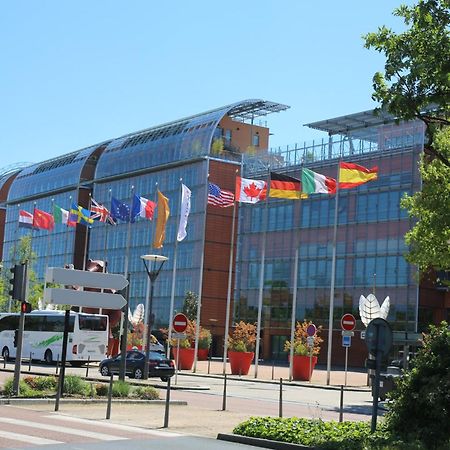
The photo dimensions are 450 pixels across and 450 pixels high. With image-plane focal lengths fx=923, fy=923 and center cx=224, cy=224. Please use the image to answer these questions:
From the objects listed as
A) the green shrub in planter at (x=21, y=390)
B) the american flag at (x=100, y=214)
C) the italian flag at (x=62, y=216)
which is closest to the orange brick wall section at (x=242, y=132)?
the italian flag at (x=62, y=216)

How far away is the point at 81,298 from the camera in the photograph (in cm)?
2131

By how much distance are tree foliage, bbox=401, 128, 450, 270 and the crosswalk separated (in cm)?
1384

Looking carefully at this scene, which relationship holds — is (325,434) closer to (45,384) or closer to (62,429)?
(62,429)

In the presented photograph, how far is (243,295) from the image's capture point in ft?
277

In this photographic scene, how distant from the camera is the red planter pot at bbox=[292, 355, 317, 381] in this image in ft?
157

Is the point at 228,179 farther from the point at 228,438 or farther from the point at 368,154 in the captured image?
the point at 228,438

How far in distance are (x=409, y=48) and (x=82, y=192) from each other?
92022 mm

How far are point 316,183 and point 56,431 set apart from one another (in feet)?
93.5

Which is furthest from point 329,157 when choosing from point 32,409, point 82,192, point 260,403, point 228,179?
point 32,409

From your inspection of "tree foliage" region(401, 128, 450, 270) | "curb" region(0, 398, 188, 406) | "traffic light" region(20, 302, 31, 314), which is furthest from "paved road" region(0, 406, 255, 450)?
"tree foliage" region(401, 128, 450, 270)

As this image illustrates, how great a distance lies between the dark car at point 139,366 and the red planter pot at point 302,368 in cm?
888

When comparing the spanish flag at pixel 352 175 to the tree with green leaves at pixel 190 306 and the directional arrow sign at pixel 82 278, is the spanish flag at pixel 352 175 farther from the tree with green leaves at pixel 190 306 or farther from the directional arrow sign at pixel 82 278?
the tree with green leaves at pixel 190 306

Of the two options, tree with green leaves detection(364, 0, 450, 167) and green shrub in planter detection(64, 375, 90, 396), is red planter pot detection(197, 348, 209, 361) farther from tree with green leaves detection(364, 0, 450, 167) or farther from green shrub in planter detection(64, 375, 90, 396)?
tree with green leaves detection(364, 0, 450, 167)

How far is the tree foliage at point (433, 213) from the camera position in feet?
95.6
